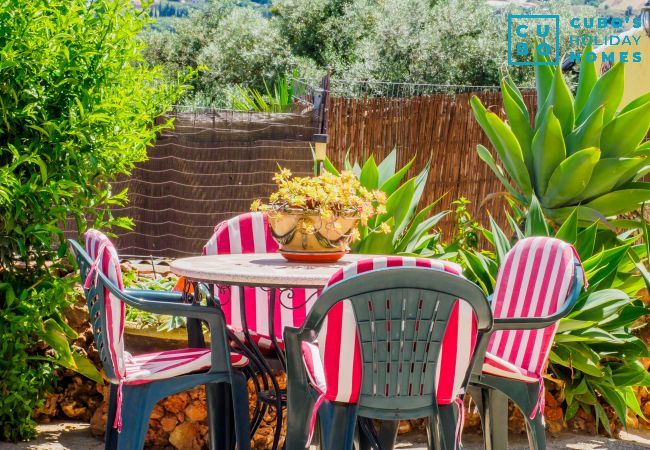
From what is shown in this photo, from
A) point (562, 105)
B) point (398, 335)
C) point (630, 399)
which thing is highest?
point (562, 105)

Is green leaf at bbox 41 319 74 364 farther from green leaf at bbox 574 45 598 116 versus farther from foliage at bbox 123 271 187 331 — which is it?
green leaf at bbox 574 45 598 116

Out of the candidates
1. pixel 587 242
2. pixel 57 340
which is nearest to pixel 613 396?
pixel 587 242

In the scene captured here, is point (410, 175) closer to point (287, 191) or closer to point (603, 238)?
A: point (603, 238)

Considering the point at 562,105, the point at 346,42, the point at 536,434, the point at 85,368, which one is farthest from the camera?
the point at 346,42

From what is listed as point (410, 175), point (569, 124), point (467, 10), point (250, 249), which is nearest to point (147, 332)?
point (250, 249)

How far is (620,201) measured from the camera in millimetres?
5312

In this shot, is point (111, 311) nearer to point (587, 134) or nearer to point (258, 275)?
point (258, 275)

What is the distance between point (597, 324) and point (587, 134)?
1.26 metres

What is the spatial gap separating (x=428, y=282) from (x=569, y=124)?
11.3 ft

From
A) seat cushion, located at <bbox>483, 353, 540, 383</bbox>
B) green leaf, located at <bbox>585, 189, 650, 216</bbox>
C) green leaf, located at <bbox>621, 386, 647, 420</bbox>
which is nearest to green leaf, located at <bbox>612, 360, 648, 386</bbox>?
green leaf, located at <bbox>621, 386, 647, 420</bbox>

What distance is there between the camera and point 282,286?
3072 mm

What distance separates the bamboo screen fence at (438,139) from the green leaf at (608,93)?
9.67 feet

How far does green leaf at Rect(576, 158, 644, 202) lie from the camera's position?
5.28m

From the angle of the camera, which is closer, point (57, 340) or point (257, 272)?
point (257, 272)
